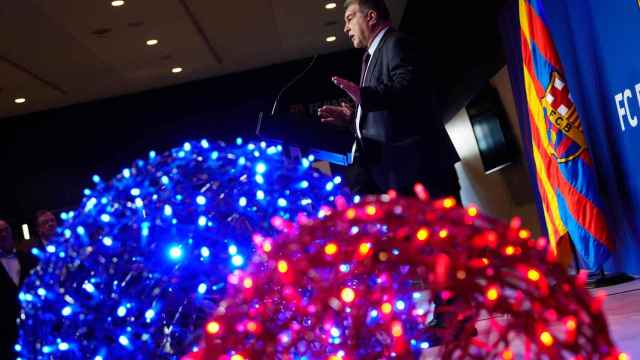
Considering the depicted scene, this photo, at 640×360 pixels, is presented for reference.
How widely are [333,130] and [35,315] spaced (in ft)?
4.14

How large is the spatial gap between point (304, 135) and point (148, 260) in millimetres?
998

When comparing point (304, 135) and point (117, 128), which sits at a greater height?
point (117, 128)

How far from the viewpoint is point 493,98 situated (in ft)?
24.5

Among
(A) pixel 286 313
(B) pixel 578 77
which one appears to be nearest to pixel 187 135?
(B) pixel 578 77

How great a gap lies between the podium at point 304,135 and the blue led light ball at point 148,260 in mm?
629

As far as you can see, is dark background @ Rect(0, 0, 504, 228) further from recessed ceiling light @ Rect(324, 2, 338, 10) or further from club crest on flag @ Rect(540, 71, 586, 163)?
club crest on flag @ Rect(540, 71, 586, 163)

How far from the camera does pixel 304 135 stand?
2.72 m

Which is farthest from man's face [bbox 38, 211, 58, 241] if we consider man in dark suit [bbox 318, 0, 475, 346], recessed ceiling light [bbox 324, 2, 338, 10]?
recessed ceiling light [bbox 324, 2, 338, 10]

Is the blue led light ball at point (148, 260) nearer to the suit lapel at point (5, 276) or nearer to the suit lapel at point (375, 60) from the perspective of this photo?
the suit lapel at point (375, 60)

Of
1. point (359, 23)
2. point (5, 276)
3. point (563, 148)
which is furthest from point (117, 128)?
point (359, 23)

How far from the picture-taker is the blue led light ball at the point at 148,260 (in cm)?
180

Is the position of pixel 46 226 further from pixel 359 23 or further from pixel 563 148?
pixel 563 148

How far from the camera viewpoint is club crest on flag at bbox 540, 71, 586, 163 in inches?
165

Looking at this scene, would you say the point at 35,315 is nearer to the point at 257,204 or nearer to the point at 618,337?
the point at 257,204
